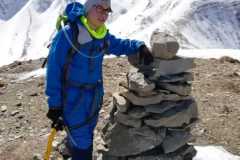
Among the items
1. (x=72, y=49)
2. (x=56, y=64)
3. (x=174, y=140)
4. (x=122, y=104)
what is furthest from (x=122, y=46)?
(x=174, y=140)

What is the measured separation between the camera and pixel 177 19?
196250mm

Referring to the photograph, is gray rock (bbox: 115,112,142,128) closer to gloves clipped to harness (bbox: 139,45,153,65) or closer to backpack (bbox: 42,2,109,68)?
gloves clipped to harness (bbox: 139,45,153,65)

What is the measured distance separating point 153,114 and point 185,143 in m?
0.86

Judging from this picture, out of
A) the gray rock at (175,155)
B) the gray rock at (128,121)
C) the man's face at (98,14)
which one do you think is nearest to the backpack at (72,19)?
the man's face at (98,14)

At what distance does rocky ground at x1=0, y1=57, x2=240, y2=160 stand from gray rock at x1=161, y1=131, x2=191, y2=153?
1.05m

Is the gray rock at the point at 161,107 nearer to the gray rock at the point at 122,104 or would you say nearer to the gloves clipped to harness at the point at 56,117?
the gray rock at the point at 122,104

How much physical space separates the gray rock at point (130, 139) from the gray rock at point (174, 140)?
0.39 feet

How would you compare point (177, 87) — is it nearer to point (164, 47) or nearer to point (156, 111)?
point (156, 111)

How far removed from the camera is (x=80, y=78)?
9539 mm

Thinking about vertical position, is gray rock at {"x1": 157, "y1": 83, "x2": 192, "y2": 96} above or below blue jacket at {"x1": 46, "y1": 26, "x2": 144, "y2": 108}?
below

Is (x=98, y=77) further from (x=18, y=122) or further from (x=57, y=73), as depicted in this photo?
(x=18, y=122)

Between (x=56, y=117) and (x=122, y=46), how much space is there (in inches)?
73.9

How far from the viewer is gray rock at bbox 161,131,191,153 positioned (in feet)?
35.4

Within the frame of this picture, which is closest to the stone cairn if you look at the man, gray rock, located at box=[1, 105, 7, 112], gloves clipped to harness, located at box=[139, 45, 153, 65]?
gloves clipped to harness, located at box=[139, 45, 153, 65]
